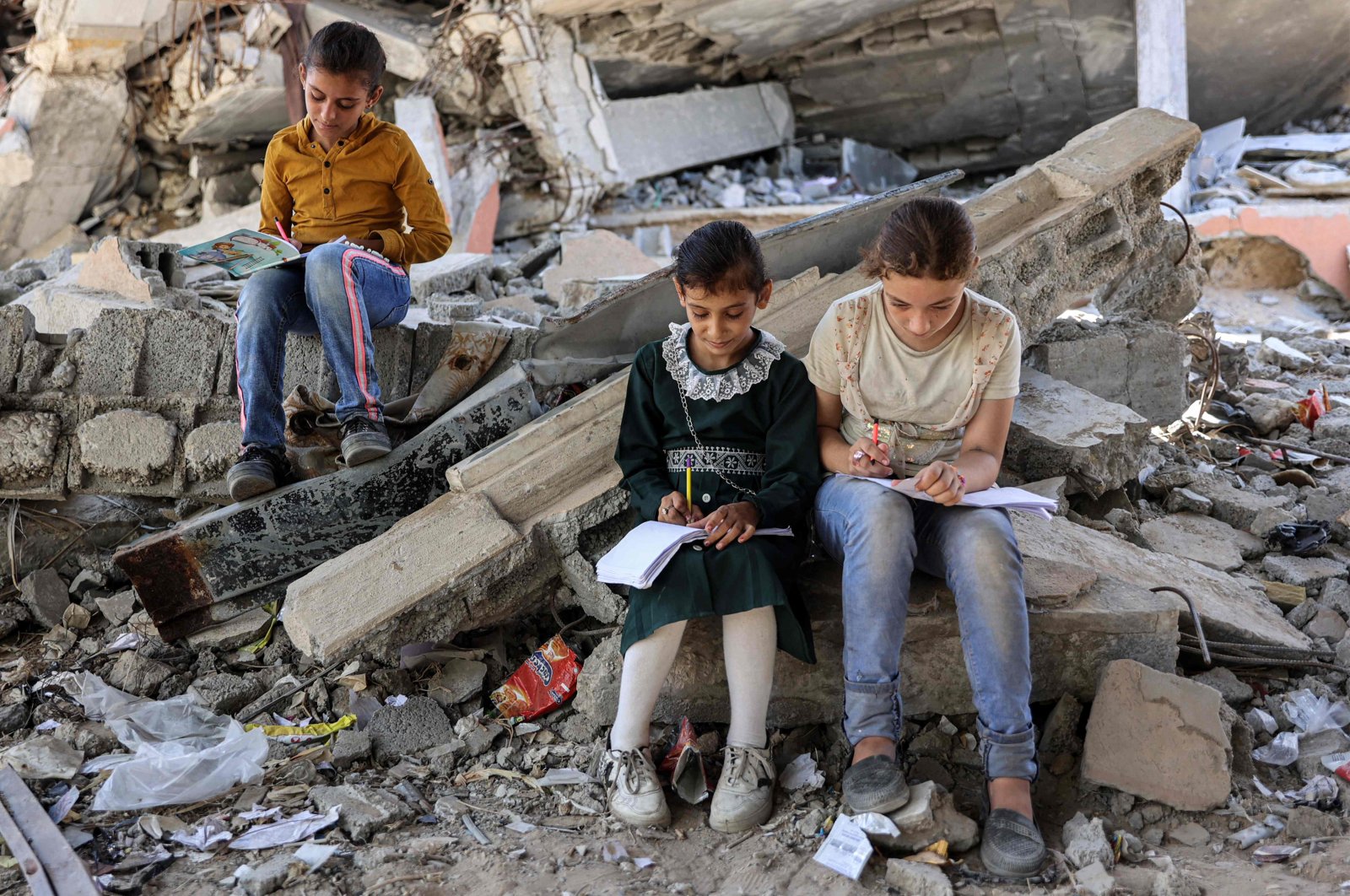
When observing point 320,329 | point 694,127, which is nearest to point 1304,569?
point 320,329

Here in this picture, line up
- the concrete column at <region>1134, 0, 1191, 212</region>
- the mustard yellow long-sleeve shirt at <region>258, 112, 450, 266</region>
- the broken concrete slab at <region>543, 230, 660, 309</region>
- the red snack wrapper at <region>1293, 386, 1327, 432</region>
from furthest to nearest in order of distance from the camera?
the concrete column at <region>1134, 0, 1191, 212</region>
the broken concrete slab at <region>543, 230, 660, 309</region>
the red snack wrapper at <region>1293, 386, 1327, 432</region>
the mustard yellow long-sleeve shirt at <region>258, 112, 450, 266</region>

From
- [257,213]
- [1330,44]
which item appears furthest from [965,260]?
[1330,44]

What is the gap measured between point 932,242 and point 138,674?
2603 millimetres

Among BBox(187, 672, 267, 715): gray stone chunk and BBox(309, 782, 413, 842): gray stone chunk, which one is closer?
BBox(309, 782, 413, 842): gray stone chunk

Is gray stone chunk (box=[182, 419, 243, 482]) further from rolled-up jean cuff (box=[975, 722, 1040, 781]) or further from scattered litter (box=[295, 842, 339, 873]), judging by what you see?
rolled-up jean cuff (box=[975, 722, 1040, 781])

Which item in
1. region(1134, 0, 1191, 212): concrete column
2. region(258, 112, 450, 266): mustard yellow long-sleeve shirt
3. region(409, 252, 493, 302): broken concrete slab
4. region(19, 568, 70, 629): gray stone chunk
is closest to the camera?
region(258, 112, 450, 266): mustard yellow long-sleeve shirt

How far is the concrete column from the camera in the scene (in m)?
9.27

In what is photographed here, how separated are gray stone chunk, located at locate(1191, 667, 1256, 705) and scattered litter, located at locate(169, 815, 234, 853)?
8.18ft

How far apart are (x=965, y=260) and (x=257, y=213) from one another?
7728mm

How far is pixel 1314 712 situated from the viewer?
2721 millimetres

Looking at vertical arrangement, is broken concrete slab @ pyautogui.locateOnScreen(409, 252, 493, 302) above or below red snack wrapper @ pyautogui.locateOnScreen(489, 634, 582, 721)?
above

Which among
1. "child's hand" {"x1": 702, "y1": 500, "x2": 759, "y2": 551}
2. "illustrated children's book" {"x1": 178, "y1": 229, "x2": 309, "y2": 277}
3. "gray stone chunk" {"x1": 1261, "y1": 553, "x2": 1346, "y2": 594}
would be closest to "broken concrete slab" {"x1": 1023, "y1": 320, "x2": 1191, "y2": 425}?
"gray stone chunk" {"x1": 1261, "y1": 553, "x2": 1346, "y2": 594}

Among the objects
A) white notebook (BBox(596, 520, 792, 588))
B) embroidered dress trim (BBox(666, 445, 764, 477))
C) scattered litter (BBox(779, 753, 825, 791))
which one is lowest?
scattered litter (BBox(779, 753, 825, 791))

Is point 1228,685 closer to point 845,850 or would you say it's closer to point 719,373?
point 845,850
